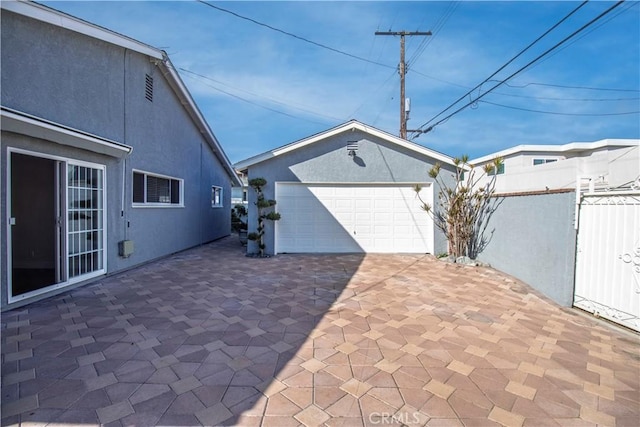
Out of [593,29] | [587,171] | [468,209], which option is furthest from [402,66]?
[587,171]

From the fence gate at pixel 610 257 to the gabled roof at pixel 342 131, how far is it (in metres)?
5.05

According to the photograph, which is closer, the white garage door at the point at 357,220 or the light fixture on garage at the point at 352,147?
the light fixture on garage at the point at 352,147

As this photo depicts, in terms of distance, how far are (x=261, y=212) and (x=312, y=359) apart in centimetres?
657

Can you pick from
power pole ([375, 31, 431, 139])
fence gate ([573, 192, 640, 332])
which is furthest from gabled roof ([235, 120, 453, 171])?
fence gate ([573, 192, 640, 332])

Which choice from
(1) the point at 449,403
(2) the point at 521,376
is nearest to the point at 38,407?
(1) the point at 449,403

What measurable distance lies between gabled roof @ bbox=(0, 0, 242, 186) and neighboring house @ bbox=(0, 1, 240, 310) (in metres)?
0.02

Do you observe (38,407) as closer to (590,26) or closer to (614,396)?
(614,396)

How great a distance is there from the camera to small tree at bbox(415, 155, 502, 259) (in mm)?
8070

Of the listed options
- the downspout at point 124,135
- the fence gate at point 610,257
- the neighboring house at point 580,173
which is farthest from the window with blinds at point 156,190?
the neighboring house at point 580,173

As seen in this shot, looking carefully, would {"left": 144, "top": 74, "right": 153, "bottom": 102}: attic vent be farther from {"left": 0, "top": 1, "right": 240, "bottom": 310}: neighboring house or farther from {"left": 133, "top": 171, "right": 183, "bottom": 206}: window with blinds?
{"left": 133, "top": 171, "right": 183, "bottom": 206}: window with blinds

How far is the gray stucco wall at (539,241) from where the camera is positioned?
16.0ft

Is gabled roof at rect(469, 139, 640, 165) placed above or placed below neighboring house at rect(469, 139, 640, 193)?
above

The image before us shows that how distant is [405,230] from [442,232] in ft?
3.72

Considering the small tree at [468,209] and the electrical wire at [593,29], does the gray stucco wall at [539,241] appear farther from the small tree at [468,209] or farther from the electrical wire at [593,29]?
the electrical wire at [593,29]
